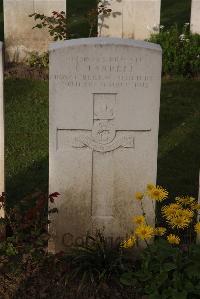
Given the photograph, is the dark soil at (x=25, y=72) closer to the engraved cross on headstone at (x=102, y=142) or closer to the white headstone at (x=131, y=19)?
the white headstone at (x=131, y=19)

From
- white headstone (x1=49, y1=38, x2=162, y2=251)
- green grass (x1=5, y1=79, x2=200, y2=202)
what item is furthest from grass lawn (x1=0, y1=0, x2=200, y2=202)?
white headstone (x1=49, y1=38, x2=162, y2=251)

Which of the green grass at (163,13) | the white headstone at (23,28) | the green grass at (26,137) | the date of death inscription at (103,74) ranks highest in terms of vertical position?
Result: the green grass at (163,13)

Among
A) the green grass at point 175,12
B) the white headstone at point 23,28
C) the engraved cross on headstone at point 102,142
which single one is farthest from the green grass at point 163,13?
the engraved cross on headstone at point 102,142

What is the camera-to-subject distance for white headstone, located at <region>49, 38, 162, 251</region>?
468cm

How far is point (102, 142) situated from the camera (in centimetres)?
486

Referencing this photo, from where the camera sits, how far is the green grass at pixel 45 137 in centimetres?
663

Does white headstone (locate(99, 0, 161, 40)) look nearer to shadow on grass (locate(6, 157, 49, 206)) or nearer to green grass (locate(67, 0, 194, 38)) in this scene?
green grass (locate(67, 0, 194, 38))

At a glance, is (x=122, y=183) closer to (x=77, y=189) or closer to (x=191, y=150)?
(x=77, y=189)

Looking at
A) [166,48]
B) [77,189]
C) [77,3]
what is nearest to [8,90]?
[166,48]

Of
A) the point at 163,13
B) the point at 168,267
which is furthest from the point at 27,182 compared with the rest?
the point at 163,13

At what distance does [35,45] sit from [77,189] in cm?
687

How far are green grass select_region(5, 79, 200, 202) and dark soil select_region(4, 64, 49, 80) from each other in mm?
273

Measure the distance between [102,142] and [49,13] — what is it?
6.81 m

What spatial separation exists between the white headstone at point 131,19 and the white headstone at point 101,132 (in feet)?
22.8
